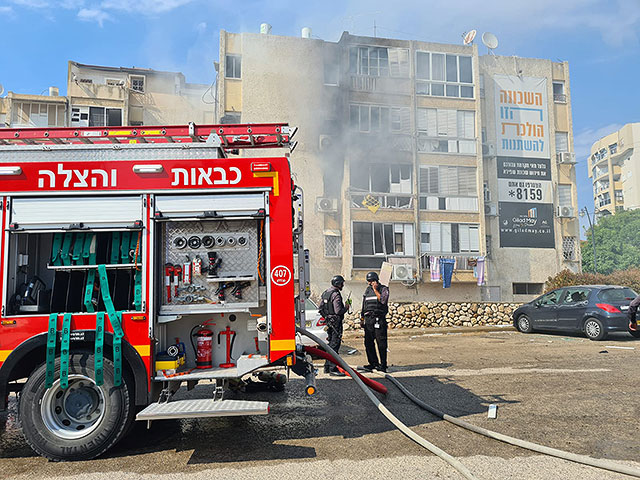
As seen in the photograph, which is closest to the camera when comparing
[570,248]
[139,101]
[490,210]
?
[490,210]

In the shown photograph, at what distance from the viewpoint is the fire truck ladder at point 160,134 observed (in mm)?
5254

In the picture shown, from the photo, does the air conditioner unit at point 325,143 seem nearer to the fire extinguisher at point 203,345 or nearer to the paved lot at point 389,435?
the paved lot at point 389,435

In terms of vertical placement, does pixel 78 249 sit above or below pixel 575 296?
above

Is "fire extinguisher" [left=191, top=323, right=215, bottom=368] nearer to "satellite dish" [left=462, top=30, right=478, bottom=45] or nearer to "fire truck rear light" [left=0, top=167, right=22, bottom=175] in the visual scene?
"fire truck rear light" [left=0, top=167, right=22, bottom=175]

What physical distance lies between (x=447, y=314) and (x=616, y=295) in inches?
323

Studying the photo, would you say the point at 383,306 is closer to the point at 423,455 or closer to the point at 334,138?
the point at 423,455

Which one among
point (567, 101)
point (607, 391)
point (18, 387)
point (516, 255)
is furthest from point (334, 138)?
point (18, 387)

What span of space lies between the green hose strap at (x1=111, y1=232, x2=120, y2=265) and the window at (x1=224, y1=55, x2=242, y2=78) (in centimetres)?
2354

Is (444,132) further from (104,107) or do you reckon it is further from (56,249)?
(56,249)

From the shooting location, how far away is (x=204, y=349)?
4.97 meters

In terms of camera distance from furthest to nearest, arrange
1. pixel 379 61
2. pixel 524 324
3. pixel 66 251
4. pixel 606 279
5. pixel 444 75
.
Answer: pixel 444 75 < pixel 379 61 < pixel 606 279 < pixel 524 324 < pixel 66 251

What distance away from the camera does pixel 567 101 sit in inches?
1192

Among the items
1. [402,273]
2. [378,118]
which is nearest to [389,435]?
[402,273]

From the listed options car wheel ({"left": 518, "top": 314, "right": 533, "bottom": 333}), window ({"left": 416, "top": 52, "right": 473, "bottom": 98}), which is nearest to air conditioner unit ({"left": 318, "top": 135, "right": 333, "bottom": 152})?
window ({"left": 416, "top": 52, "right": 473, "bottom": 98})
